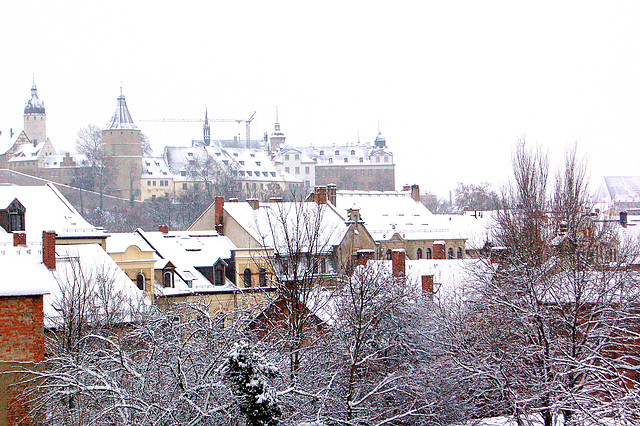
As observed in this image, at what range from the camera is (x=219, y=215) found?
4791 centimetres

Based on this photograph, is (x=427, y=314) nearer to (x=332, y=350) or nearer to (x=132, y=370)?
(x=332, y=350)

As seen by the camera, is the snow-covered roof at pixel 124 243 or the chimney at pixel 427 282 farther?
the snow-covered roof at pixel 124 243

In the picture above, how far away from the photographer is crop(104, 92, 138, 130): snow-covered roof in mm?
114688

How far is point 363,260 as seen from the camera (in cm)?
3241

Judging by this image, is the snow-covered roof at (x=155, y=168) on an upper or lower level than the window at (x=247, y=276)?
upper

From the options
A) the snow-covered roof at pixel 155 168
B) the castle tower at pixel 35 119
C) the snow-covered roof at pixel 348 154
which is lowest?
the snow-covered roof at pixel 155 168

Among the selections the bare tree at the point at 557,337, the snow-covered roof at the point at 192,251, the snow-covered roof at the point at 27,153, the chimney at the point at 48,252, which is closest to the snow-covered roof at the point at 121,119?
the snow-covered roof at the point at 27,153

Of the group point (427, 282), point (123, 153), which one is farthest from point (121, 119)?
point (427, 282)

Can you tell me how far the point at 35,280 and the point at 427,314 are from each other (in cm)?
969

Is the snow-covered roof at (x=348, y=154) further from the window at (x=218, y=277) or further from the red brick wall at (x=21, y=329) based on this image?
the red brick wall at (x=21, y=329)

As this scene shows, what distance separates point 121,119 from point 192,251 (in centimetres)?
7664

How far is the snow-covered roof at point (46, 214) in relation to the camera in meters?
38.8

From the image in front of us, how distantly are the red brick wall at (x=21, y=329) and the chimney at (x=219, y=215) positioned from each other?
2956 cm

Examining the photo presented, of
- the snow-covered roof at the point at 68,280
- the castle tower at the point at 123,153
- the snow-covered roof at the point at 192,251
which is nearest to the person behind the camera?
the snow-covered roof at the point at 68,280
